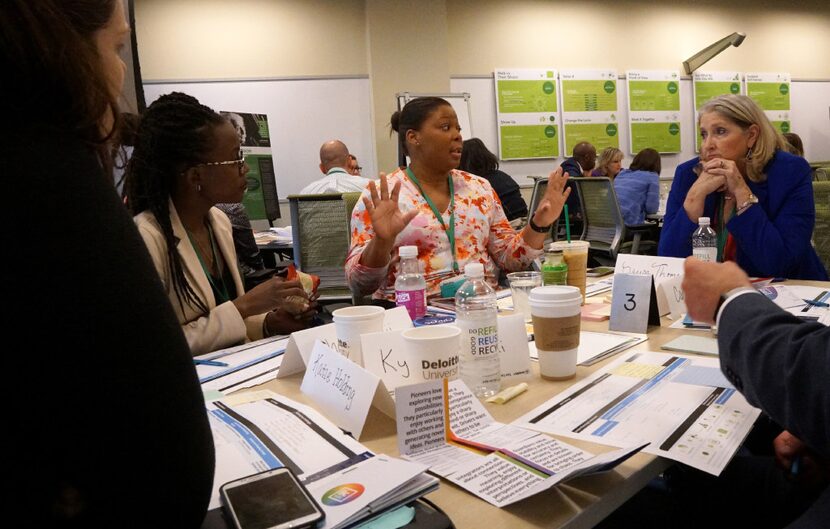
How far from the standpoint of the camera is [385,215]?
193cm

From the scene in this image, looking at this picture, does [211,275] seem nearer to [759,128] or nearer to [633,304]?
[633,304]

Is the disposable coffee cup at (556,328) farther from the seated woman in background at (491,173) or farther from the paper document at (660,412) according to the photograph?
the seated woman in background at (491,173)

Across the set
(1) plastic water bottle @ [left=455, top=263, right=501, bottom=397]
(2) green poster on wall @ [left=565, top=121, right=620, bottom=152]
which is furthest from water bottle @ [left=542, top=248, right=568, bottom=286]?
(2) green poster on wall @ [left=565, top=121, right=620, bottom=152]

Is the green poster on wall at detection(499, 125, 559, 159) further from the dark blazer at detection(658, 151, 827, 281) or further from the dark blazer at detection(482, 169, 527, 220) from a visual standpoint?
the dark blazer at detection(658, 151, 827, 281)

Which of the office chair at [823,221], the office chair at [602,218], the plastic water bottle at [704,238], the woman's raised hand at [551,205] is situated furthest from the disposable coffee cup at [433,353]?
the office chair at [602,218]

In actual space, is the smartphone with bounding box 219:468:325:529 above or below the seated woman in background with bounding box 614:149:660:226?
below

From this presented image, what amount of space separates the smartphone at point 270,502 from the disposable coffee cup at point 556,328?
58 cm

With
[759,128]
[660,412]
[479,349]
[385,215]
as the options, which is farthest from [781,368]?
[759,128]

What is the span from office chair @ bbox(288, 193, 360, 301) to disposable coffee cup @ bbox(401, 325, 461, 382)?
5.90 ft

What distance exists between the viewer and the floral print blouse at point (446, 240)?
2088 millimetres

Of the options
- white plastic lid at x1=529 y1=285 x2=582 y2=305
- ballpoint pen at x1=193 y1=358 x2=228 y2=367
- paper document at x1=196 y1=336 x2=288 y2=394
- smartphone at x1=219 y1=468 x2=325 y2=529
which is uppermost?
white plastic lid at x1=529 y1=285 x2=582 y2=305

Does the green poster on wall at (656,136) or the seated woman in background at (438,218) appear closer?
the seated woman in background at (438,218)

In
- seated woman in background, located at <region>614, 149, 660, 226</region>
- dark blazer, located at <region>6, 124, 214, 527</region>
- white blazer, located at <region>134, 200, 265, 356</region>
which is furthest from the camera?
seated woman in background, located at <region>614, 149, 660, 226</region>

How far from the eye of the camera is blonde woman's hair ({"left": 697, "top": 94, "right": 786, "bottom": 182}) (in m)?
2.20
